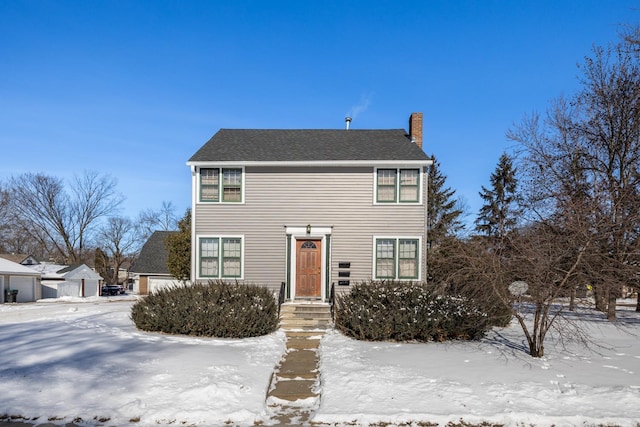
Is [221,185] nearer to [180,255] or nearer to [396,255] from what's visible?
[396,255]

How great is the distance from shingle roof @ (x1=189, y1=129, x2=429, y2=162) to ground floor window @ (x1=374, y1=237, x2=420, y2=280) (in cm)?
283

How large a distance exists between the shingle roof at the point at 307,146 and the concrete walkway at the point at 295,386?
733 cm

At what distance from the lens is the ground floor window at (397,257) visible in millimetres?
14102

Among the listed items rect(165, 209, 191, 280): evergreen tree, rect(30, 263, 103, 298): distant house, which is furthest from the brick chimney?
rect(30, 263, 103, 298): distant house

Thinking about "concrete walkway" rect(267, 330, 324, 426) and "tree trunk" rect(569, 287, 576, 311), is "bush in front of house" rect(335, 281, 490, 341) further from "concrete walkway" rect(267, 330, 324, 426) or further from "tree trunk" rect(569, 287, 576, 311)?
"tree trunk" rect(569, 287, 576, 311)

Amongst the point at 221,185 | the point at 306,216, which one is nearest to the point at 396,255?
the point at 306,216

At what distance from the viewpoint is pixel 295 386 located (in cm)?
667

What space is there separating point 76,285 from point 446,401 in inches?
1515

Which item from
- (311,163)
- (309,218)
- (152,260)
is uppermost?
(311,163)

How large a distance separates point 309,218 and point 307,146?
2921 millimetres

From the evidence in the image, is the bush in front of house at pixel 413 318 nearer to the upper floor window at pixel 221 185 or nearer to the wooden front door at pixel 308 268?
the wooden front door at pixel 308 268

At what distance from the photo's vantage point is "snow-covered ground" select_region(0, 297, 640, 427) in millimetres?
5414

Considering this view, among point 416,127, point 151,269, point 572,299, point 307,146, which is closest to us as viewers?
point 572,299

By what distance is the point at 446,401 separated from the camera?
581cm
